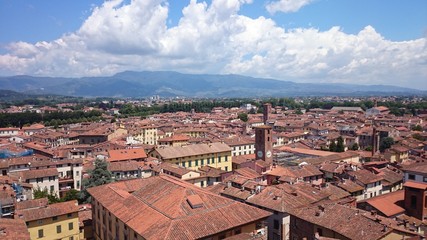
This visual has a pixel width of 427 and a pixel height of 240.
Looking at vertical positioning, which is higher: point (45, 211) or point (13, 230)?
point (13, 230)

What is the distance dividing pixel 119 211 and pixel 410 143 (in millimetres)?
67695

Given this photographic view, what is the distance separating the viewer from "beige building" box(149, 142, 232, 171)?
183 ft

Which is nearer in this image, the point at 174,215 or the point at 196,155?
the point at 174,215

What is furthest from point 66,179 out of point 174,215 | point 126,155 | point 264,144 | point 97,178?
point 174,215

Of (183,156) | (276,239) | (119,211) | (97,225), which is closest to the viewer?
(119,211)

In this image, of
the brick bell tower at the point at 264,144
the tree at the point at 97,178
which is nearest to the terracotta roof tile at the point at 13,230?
the tree at the point at 97,178

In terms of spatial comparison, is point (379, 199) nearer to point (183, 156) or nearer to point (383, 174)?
point (383, 174)

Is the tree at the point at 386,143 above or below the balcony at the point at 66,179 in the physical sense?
above

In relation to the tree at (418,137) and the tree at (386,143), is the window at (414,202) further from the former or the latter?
the tree at (418,137)

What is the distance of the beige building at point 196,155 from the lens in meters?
55.8

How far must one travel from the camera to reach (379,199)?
1385 inches

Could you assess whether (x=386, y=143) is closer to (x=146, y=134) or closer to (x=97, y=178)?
(x=146, y=134)

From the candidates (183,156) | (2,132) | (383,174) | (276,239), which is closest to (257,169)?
(183,156)

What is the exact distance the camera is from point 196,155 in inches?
2243
